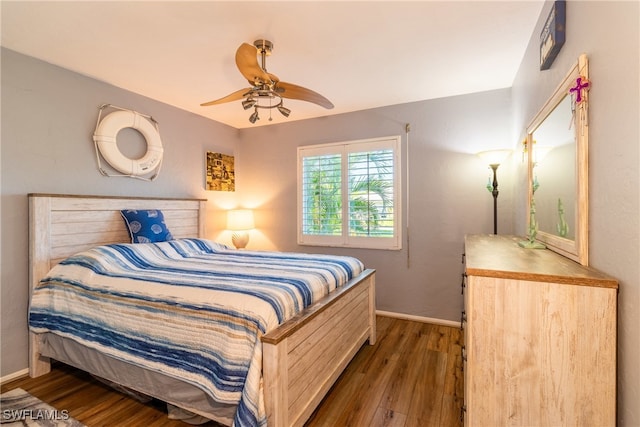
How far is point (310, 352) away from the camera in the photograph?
1.65 metres

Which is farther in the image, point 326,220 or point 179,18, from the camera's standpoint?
point 326,220

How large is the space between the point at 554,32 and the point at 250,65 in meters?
1.66

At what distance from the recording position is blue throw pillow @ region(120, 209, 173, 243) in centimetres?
260

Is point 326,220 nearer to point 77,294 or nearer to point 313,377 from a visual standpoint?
point 313,377

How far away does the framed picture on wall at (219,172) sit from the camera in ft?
12.3

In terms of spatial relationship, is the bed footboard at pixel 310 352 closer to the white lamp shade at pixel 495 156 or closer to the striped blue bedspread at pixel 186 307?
the striped blue bedspread at pixel 186 307

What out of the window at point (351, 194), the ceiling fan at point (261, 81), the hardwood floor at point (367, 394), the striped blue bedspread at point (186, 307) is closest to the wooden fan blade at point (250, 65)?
the ceiling fan at point (261, 81)

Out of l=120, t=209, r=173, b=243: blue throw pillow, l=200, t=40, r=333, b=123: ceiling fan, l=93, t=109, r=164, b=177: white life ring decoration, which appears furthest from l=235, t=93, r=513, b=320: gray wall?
l=93, t=109, r=164, b=177: white life ring decoration

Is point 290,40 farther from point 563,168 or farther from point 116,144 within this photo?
point 116,144

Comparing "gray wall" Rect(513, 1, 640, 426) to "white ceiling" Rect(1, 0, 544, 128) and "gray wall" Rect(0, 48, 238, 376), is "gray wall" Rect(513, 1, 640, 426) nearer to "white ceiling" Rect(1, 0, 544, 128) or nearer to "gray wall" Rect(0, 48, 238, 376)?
"white ceiling" Rect(1, 0, 544, 128)

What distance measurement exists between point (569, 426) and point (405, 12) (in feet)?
7.03

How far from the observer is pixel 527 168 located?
208 centimetres

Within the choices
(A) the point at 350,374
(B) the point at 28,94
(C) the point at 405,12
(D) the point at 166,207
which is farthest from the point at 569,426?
(B) the point at 28,94

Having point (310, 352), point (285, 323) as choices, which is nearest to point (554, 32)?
point (285, 323)
